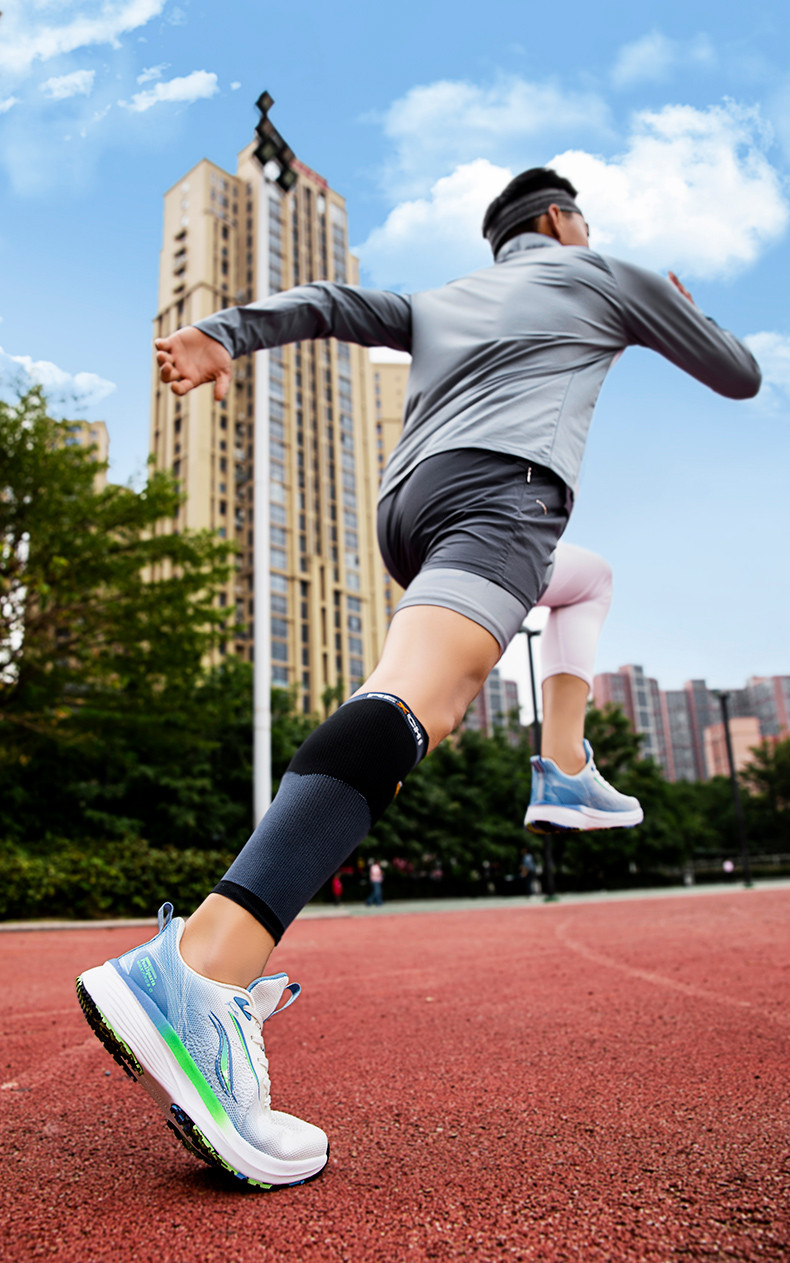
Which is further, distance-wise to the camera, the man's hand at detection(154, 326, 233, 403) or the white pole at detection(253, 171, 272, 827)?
the white pole at detection(253, 171, 272, 827)

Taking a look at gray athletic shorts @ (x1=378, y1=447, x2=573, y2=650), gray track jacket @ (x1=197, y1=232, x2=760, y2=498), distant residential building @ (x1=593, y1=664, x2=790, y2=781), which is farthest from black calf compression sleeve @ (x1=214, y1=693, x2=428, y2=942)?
distant residential building @ (x1=593, y1=664, x2=790, y2=781)

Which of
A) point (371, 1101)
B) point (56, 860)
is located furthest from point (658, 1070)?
point (56, 860)

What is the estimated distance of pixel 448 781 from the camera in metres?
29.9

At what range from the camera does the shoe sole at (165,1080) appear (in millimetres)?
1073

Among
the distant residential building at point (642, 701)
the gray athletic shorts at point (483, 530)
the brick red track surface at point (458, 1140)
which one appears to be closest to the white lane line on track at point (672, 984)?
the brick red track surface at point (458, 1140)

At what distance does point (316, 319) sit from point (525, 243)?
57 centimetres

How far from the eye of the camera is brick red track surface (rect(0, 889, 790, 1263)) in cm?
101

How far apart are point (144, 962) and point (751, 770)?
2112 inches

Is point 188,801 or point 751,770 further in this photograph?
point 751,770

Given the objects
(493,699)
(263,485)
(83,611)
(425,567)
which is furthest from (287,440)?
(425,567)

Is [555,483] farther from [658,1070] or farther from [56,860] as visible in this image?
[56,860]

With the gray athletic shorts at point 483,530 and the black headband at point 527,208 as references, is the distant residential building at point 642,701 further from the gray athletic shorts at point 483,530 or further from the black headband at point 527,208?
the gray athletic shorts at point 483,530

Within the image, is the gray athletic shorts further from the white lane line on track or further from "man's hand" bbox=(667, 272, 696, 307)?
the white lane line on track

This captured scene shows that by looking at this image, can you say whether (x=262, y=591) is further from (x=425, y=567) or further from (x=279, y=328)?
(x=425, y=567)
